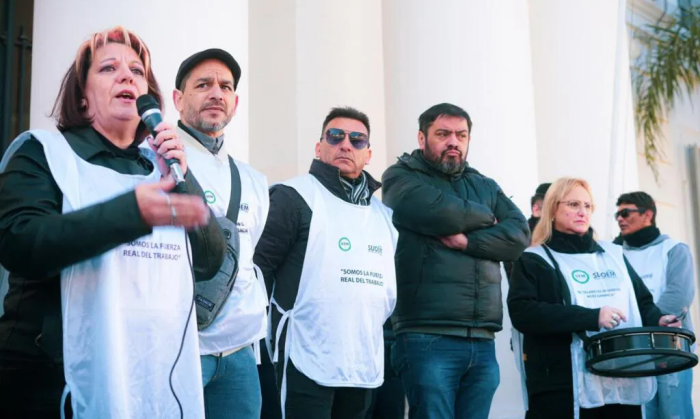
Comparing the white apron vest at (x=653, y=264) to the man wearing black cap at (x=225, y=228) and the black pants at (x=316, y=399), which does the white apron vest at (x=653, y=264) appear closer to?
the black pants at (x=316, y=399)

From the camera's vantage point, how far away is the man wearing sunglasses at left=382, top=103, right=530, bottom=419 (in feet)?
14.6

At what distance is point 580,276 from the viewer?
5.20m

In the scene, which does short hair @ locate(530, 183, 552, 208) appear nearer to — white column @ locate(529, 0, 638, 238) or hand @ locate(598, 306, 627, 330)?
white column @ locate(529, 0, 638, 238)

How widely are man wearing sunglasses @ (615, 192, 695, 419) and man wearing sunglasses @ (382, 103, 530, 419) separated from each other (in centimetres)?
200

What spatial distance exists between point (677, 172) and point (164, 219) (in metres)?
9.83

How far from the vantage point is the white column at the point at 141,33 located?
4.17 m

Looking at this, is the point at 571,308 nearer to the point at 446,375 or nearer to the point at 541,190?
the point at 446,375

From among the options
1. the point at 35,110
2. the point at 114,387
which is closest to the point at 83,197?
the point at 114,387

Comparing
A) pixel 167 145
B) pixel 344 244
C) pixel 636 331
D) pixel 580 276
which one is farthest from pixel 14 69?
pixel 636 331

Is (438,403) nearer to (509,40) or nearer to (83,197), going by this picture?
(83,197)

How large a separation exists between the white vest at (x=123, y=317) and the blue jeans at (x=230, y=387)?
0.51 m

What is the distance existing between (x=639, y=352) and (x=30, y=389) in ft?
10.8

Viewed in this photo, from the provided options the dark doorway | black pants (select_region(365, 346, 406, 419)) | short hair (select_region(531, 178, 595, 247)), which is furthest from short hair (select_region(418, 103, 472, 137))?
the dark doorway

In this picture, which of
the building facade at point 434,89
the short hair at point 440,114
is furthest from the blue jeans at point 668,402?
the short hair at point 440,114
